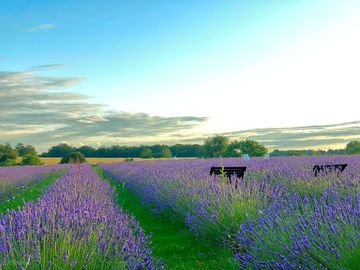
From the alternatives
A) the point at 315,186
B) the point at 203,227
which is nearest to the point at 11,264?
the point at 203,227

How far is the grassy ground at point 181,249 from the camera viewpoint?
14.8ft

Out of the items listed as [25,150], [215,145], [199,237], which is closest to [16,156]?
[25,150]

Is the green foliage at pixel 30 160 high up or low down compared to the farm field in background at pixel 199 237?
up

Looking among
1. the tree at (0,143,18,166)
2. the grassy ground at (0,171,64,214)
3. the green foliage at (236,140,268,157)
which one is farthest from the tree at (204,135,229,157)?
the grassy ground at (0,171,64,214)

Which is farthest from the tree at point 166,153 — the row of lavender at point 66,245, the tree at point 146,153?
the row of lavender at point 66,245

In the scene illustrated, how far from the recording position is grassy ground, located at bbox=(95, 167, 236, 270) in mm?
4500

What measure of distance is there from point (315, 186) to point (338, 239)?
13.3 ft

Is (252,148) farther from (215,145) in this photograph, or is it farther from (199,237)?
(199,237)

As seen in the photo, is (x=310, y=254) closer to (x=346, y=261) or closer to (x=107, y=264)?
(x=346, y=261)

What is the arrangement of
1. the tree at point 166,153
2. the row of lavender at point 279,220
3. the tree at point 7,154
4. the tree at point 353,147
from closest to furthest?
the row of lavender at point 279,220
the tree at point 353,147
the tree at point 7,154
the tree at point 166,153

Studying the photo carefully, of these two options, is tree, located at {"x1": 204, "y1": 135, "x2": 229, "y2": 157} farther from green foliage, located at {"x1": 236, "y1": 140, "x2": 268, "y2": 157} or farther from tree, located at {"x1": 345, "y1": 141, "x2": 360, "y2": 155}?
tree, located at {"x1": 345, "y1": 141, "x2": 360, "y2": 155}

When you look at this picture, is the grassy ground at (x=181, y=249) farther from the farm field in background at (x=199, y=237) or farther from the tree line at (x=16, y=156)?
the tree line at (x=16, y=156)

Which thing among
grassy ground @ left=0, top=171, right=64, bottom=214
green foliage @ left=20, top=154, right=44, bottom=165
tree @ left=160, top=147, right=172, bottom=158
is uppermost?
green foliage @ left=20, top=154, right=44, bottom=165

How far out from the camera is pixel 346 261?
2.87m
